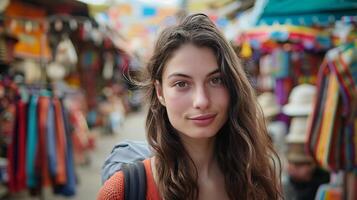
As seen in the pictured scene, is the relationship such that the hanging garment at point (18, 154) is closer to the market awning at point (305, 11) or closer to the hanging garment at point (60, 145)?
the hanging garment at point (60, 145)

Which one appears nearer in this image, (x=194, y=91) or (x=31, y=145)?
(x=194, y=91)

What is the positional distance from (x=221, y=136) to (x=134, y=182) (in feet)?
1.45

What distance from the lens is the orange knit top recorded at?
135cm

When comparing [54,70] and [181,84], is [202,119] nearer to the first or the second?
[181,84]

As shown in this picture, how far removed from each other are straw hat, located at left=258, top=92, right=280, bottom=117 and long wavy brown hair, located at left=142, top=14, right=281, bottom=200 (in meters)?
4.56

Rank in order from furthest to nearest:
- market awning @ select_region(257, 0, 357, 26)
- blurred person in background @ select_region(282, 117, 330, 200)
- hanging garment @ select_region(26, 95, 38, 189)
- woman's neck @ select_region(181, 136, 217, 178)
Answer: hanging garment @ select_region(26, 95, 38, 189) → blurred person in background @ select_region(282, 117, 330, 200) → market awning @ select_region(257, 0, 357, 26) → woman's neck @ select_region(181, 136, 217, 178)

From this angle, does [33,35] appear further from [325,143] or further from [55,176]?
[325,143]

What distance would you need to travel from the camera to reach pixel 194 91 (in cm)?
140

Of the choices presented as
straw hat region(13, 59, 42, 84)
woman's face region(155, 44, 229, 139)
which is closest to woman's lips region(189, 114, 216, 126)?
woman's face region(155, 44, 229, 139)

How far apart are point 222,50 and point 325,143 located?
72.3 inches

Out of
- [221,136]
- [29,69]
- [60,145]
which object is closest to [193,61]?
[221,136]

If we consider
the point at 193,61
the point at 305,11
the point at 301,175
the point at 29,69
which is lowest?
the point at 301,175

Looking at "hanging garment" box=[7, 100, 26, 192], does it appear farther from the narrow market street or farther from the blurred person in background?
the blurred person in background

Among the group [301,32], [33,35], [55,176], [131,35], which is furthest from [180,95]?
[131,35]
